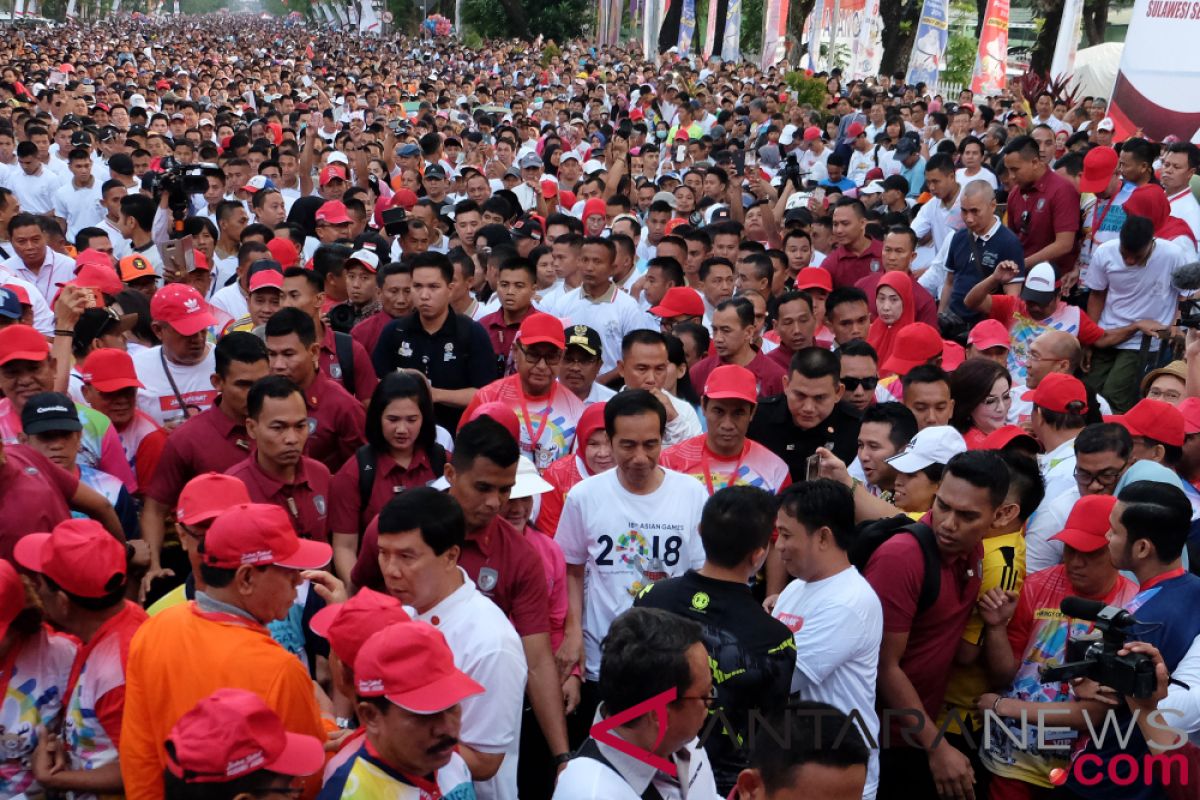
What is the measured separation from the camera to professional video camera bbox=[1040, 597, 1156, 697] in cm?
343

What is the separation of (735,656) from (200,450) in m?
2.73

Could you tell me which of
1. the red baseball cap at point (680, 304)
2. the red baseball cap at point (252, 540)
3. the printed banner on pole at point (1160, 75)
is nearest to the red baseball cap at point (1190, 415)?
the red baseball cap at point (680, 304)

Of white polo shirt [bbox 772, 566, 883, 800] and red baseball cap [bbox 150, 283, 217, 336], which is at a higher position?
red baseball cap [bbox 150, 283, 217, 336]

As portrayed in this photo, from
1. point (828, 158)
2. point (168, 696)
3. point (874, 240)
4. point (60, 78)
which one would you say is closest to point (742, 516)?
point (168, 696)

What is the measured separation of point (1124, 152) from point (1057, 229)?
80cm

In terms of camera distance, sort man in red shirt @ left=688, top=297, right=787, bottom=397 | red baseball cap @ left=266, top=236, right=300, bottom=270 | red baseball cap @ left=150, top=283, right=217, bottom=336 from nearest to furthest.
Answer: red baseball cap @ left=150, top=283, right=217, bottom=336 → man in red shirt @ left=688, top=297, right=787, bottom=397 → red baseball cap @ left=266, top=236, right=300, bottom=270

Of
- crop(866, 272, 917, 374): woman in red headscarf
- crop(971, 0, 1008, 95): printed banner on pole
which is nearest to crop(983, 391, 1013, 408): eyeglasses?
crop(866, 272, 917, 374): woman in red headscarf

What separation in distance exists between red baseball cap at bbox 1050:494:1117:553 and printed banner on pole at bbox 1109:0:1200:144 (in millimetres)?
8783

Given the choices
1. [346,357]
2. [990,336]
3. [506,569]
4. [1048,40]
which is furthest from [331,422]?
[1048,40]

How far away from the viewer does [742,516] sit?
372 cm

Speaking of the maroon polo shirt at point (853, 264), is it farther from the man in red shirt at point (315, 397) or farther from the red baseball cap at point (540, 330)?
the man in red shirt at point (315, 397)

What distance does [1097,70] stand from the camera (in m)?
26.7

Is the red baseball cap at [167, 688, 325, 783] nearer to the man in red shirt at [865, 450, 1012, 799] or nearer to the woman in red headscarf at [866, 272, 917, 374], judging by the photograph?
the man in red shirt at [865, 450, 1012, 799]

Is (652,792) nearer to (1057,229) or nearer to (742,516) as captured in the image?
(742,516)
